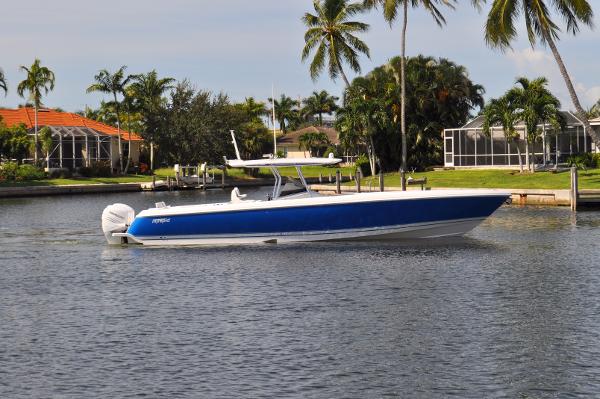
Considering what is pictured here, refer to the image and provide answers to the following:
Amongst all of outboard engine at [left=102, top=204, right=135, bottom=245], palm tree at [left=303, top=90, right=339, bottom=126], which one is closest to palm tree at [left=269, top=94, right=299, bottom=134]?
palm tree at [left=303, top=90, right=339, bottom=126]

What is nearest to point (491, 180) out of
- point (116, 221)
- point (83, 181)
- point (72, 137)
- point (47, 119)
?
point (116, 221)

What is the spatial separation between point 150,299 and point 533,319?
9192mm

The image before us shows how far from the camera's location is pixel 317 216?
31859 millimetres

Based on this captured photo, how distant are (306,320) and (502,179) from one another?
4198 centimetres

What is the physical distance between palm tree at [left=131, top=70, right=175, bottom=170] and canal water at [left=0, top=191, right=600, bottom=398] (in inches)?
2451

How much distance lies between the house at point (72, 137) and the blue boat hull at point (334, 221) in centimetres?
5981

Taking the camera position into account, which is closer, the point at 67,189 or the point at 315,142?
the point at 67,189

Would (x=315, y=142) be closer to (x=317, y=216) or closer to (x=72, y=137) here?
(x=72, y=137)

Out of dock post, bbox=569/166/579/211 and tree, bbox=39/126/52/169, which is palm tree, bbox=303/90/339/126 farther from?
dock post, bbox=569/166/579/211

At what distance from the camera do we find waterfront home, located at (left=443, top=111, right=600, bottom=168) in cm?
6794

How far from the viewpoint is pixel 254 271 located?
27.8 metres

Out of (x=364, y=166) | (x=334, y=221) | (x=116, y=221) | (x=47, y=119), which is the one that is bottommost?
(x=334, y=221)

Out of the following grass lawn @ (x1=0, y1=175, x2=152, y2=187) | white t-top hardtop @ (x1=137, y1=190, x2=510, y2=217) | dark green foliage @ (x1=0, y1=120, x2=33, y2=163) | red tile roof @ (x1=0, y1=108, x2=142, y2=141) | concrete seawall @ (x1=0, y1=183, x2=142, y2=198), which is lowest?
white t-top hardtop @ (x1=137, y1=190, x2=510, y2=217)

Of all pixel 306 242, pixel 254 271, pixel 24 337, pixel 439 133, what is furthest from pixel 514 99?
pixel 24 337
